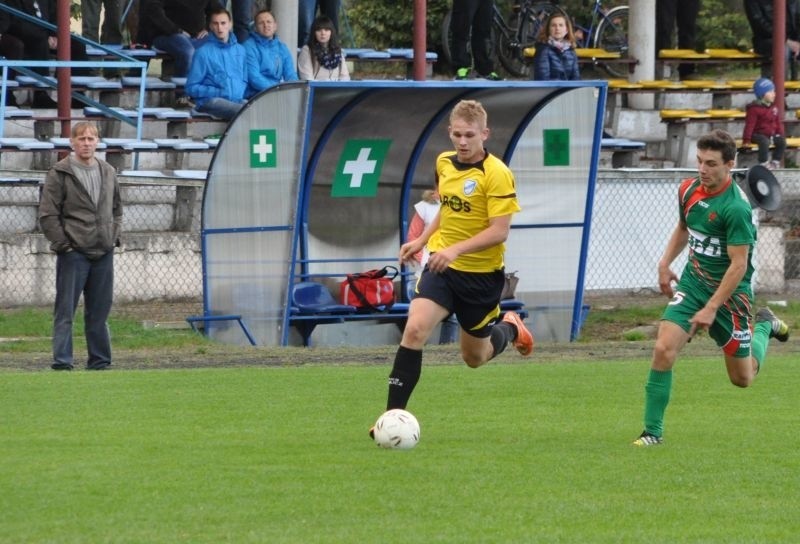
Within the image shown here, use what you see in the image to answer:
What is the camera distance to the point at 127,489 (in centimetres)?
755

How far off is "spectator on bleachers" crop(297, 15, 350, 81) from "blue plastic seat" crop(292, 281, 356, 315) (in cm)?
550

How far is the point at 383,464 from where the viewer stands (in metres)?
8.31

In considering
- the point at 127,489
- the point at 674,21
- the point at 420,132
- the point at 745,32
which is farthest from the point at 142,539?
the point at 745,32

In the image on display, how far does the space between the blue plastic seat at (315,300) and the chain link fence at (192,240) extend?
2.70 m

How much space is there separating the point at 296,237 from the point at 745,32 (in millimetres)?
24427

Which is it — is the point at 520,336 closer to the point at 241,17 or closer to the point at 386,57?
the point at 241,17

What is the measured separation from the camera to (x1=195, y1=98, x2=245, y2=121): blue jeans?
864 inches

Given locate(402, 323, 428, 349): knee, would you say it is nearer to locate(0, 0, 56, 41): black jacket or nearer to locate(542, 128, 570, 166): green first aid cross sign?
locate(542, 128, 570, 166): green first aid cross sign

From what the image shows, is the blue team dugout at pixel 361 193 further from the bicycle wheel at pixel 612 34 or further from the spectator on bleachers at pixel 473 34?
the bicycle wheel at pixel 612 34

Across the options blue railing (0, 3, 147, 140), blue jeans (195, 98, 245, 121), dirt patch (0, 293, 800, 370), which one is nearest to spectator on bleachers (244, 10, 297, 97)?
blue jeans (195, 98, 245, 121)

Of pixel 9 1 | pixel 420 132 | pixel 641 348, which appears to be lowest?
pixel 641 348

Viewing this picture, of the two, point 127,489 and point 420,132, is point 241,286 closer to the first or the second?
point 420,132

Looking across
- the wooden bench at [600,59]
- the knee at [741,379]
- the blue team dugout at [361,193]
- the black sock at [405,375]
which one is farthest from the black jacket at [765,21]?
the black sock at [405,375]

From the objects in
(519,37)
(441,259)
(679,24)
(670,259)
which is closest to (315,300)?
(670,259)
